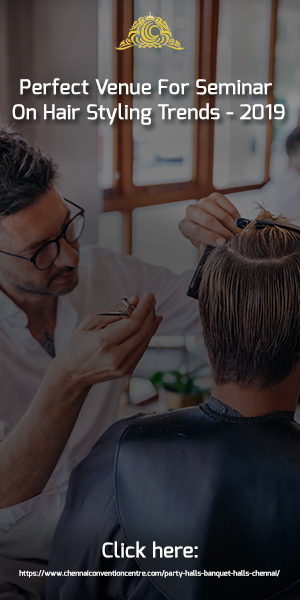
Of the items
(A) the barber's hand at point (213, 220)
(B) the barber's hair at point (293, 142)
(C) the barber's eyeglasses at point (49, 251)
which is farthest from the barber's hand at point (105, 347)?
(B) the barber's hair at point (293, 142)

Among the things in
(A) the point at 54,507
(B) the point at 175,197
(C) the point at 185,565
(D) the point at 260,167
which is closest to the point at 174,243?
(B) the point at 175,197

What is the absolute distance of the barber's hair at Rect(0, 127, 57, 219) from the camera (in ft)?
4.06

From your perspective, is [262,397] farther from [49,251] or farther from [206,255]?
[49,251]

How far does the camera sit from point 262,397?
97cm

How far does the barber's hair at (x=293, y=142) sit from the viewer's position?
163 centimetres

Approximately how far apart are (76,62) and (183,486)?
3.92ft

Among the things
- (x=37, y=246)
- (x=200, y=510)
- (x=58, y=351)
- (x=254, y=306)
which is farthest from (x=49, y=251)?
(x=200, y=510)

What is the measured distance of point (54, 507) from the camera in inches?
57.1

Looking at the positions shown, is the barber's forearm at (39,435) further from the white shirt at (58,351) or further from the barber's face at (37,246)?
the barber's face at (37,246)

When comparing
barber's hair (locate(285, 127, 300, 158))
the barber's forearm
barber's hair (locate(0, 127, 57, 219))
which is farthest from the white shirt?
barber's hair (locate(285, 127, 300, 158))

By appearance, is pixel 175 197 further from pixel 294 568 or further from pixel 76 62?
pixel 294 568

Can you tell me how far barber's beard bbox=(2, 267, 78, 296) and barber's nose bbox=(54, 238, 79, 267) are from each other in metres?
0.02

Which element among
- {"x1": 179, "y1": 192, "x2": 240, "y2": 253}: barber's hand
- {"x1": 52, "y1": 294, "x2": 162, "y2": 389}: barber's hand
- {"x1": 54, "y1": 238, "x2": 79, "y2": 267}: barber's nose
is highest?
{"x1": 179, "y1": 192, "x2": 240, "y2": 253}: barber's hand

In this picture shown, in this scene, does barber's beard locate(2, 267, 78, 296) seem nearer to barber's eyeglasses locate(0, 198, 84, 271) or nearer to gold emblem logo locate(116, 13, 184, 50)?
barber's eyeglasses locate(0, 198, 84, 271)
